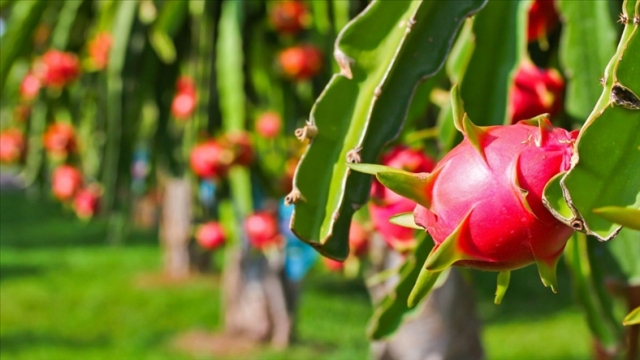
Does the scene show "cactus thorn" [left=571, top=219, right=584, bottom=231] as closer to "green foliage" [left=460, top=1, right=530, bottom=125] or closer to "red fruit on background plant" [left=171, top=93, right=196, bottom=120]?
"green foliage" [left=460, top=1, right=530, bottom=125]

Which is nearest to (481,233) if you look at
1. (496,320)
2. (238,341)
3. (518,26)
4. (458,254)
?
(458,254)

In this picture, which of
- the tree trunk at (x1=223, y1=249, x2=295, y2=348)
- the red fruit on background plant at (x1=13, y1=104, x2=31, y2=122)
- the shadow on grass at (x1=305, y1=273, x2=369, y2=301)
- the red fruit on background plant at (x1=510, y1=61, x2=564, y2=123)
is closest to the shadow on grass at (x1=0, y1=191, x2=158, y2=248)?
the shadow on grass at (x1=305, y1=273, x2=369, y2=301)

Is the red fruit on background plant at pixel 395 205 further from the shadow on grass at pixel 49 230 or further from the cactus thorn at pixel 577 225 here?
the shadow on grass at pixel 49 230

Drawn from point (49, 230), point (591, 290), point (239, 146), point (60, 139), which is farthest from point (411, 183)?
point (49, 230)

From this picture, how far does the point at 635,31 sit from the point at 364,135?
0.25m

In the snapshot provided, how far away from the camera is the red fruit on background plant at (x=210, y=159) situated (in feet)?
5.77

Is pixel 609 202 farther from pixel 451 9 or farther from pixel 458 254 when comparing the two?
pixel 451 9

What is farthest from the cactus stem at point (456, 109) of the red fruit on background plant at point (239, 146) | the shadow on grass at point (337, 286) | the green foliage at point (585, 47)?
the shadow on grass at point (337, 286)

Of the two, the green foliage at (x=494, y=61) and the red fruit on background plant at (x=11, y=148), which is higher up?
the green foliage at (x=494, y=61)

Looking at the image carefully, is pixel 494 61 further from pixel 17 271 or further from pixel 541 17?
pixel 17 271

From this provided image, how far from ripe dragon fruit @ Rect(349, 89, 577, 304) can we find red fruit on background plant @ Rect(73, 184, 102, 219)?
1958mm

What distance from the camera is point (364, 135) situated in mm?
736

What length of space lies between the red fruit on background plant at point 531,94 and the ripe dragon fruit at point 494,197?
0.44 m

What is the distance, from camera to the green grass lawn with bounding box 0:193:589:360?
4.47 metres
